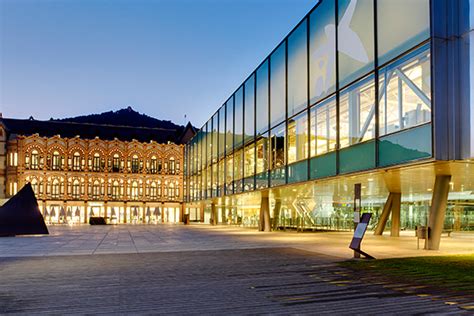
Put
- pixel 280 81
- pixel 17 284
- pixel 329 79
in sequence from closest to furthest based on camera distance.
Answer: pixel 17 284 → pixel 329 79 → pixel 280 81

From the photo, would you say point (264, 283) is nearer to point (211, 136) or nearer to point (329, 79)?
point (329, 79)

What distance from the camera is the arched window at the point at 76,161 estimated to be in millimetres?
Result: 71000

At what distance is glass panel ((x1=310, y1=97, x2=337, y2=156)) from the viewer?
20.8 metres

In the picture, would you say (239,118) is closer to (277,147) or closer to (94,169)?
(277,147)

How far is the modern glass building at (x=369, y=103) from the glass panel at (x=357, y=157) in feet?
0.14

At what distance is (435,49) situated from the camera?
48.3 ft

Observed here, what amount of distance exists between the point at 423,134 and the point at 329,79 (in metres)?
7.00

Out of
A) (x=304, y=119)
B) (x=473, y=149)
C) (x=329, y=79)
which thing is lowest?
(x=473, y=149)

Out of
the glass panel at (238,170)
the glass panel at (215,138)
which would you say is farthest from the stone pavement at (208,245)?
the glass panel at (215,138)

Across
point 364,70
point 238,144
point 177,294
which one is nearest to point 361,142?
point 364,70

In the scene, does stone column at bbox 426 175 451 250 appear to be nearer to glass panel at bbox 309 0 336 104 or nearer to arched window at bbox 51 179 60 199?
glass panel at bbox 309 0 336 104

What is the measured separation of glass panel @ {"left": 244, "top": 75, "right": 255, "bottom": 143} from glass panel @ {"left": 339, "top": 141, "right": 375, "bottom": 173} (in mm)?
13197

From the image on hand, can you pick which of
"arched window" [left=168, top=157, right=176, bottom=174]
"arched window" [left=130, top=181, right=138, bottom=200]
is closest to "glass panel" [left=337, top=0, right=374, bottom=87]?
"arched window" [left=168, top=157, right=176, bottom=174]

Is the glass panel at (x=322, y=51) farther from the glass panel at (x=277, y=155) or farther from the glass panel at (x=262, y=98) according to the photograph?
the glass panel at (x=262, y=98)
